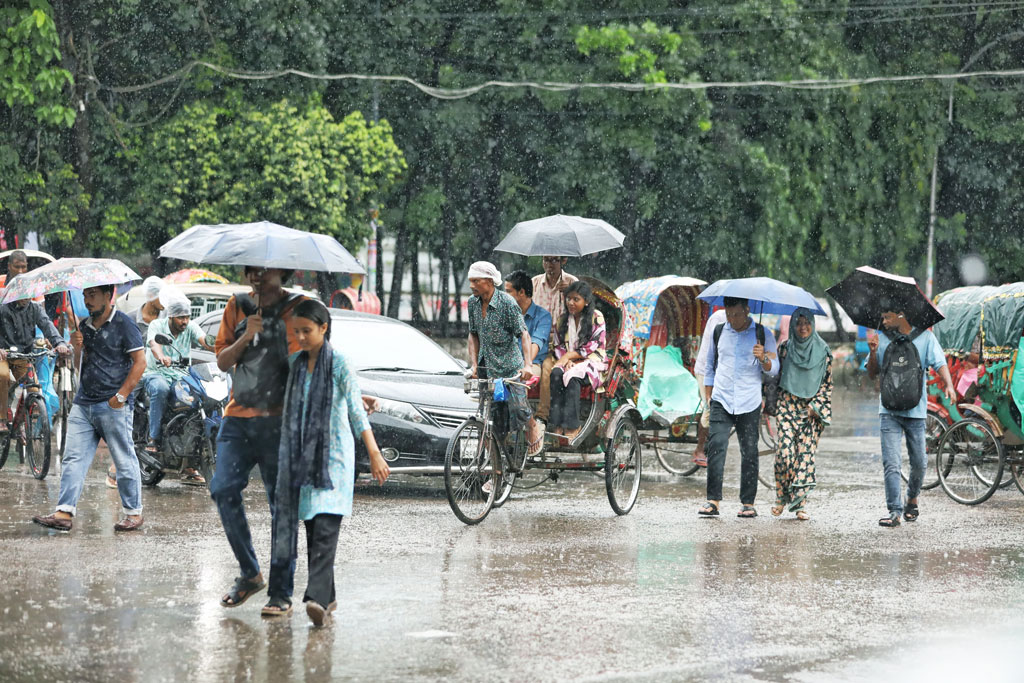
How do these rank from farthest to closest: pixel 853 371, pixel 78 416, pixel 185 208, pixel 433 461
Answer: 1. pixel 853 371
2. pixel 185 208
3. pixel 433 461
4. pixel 78 416

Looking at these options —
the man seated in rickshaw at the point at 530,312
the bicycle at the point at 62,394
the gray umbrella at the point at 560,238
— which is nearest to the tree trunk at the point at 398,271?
the bicycle at the point at 62,394

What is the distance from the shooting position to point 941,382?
12711 mm

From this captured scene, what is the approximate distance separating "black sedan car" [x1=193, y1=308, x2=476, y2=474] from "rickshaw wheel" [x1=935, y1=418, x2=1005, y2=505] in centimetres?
437

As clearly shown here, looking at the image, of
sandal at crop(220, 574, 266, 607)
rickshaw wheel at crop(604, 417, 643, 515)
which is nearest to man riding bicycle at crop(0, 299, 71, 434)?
rickshaw wheel at crop(604, 417, 643, 515)

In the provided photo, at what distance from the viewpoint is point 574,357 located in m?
12.3

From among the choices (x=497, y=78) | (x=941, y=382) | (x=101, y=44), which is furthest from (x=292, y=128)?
(x=941, y=382)

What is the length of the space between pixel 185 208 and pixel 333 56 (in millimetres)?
6937

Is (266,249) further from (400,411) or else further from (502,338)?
(400,411)

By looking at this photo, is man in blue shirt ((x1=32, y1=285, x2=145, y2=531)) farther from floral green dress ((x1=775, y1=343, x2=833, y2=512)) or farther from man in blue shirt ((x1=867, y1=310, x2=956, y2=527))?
man in blue shirt ((x1=867, y1=310, x2=956, y2=527))

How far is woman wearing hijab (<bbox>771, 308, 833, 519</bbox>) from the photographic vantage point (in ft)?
39.4

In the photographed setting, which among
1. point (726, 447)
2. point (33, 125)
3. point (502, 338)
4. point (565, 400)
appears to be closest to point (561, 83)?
point (33, 125)

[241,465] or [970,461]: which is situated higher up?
[241,465]

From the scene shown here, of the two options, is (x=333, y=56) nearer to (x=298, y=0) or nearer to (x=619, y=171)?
(x=298, y=0)

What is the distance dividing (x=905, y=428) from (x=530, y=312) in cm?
316
